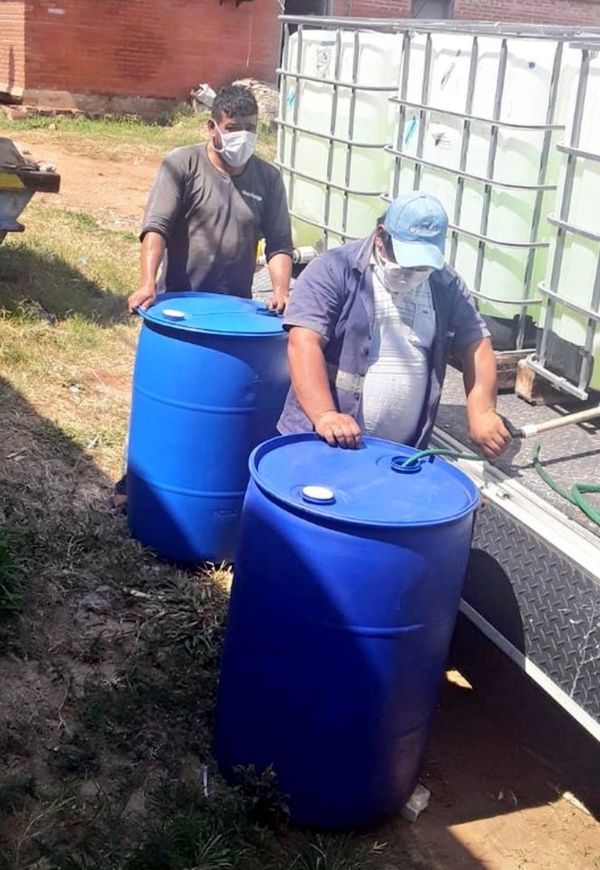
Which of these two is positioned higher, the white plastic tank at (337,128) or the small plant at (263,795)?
the white plastic tank at (337,128)

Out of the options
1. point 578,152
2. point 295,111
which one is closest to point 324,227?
point 295,111

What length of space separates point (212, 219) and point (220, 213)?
0.04 m

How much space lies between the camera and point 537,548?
2.97 meters

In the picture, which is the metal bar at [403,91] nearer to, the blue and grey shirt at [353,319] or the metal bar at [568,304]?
the metal bar at [568,304]

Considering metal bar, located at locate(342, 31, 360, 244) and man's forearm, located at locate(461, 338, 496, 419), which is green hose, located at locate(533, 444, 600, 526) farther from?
metal bar, located at locate(342, 31, 360, 244)

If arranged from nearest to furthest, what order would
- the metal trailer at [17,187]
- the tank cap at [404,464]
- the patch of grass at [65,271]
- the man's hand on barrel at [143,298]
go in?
1. the tank cap at [404,464]
2. the man's hand on barrel at [143,298]
3. the metal trailer at [17,187]
4. the patch of grass at [65,271]

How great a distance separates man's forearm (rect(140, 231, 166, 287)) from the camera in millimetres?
4258

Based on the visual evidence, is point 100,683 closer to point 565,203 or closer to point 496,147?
point 565,203

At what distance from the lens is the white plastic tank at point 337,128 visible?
16.3 feet

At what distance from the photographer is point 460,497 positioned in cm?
291

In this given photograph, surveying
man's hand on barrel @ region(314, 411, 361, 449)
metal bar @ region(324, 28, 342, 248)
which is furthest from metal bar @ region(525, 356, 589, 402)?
metal bar @ region(324, 28, 342, 248)

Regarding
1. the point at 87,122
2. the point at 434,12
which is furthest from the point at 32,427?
the point at 434,12

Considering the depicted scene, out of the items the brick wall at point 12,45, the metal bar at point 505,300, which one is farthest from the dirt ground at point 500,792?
the brick wall at point 12,45

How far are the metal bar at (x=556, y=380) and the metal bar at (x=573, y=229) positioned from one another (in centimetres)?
50
